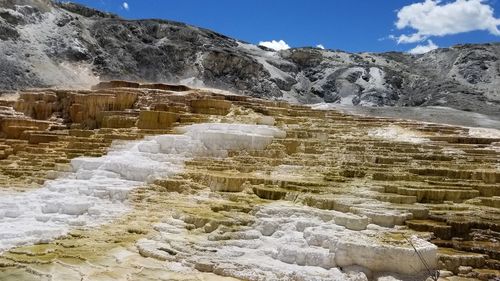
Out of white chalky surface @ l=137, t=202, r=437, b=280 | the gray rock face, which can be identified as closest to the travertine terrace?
white chalky surface @ l=137, t=202, r=437, b=280

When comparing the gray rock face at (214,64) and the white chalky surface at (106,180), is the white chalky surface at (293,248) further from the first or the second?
the gray rock face at (214,64)

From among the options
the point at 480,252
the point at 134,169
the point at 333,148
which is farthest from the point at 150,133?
the point at 480,252

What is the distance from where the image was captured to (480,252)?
9.01m

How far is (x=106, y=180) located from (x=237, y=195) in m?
3.45

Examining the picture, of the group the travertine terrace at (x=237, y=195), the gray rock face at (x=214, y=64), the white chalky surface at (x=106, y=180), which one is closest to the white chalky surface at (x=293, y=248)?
the travertine terrace at (x=237, y=195)

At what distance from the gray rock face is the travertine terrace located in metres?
20.7

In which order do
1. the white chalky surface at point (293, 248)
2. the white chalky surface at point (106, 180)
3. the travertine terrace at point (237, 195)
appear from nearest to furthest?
the white chalky surface at point (293, 248), the travertine terrace at point (237, 195), the white chalky surface at point (106, 180)

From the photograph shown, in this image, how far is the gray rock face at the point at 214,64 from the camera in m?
40.0

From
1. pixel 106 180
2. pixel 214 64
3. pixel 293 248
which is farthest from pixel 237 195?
pixel 214 64

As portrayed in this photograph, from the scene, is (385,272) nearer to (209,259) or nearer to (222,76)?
(209,259)

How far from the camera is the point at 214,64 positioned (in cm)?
4862

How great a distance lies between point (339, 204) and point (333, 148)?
5198 millimetres

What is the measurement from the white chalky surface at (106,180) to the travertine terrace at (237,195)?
0.04 meters

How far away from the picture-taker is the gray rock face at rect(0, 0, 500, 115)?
4003 cm
